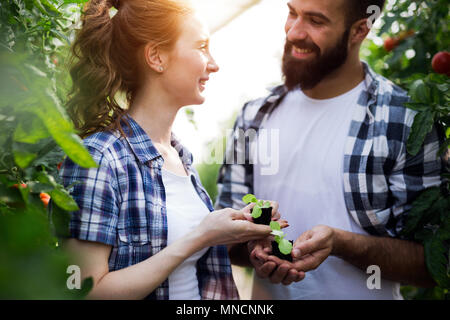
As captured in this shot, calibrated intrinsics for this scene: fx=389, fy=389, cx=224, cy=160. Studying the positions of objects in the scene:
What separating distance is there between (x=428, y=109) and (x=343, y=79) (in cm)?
55

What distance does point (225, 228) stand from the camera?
120 cm

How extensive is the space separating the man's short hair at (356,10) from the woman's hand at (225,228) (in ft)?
3.72

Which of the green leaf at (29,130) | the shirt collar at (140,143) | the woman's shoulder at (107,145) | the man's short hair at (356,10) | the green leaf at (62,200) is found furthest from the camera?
the man's short hair at (356,10)

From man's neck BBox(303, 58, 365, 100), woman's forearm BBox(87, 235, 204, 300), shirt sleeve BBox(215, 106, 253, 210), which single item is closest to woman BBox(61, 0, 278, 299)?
woman's forearm BBox(87, 235, 204, 300)

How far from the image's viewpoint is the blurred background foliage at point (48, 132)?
0.50 m

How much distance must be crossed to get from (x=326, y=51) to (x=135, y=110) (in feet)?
3.11

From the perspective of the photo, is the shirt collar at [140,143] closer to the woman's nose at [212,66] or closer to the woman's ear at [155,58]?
the woman's ear at [155,58]

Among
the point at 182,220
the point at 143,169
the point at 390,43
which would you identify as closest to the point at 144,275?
the point at 182,220

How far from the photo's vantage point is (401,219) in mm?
1630

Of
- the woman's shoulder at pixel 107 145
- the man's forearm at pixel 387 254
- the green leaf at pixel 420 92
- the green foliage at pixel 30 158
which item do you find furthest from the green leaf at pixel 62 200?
the green leaf at pixel 420 92

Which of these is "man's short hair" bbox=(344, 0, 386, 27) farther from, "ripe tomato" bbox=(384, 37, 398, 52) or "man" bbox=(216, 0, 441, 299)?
"ripe tomato" bbox=(384, 37, 398, 52)

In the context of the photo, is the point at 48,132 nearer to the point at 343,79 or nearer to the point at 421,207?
the point at 421,207

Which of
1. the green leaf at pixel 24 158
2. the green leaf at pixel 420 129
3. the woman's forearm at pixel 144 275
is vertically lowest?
the woman's forearm at pixel 144 275
